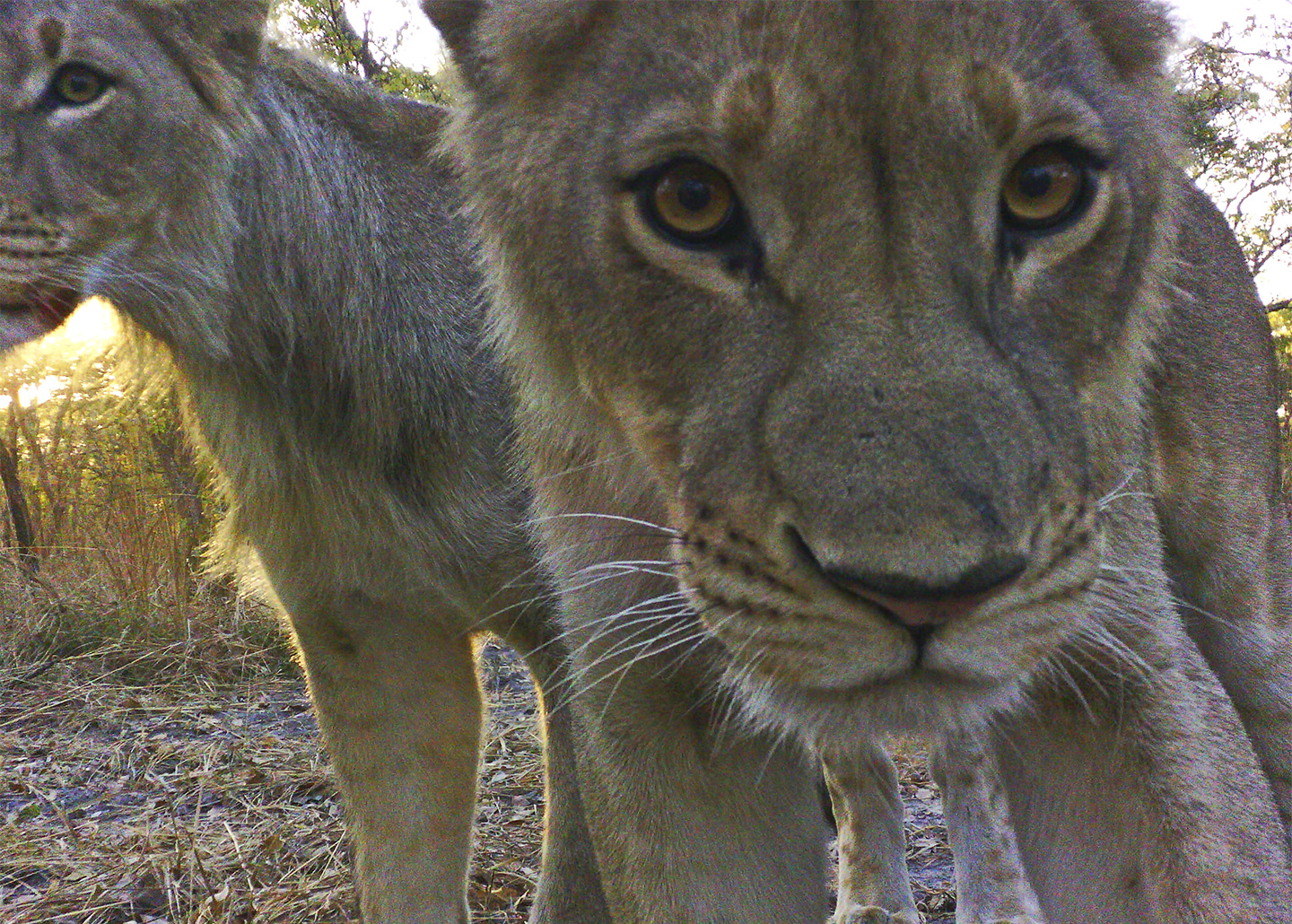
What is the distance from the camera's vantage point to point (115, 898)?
359cm

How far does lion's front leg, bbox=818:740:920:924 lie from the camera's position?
334cm

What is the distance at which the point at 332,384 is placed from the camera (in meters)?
3.14

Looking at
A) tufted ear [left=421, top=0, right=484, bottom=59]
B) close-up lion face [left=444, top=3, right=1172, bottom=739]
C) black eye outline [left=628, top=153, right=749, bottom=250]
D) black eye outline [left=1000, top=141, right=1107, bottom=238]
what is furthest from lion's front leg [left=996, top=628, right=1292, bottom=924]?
tufted ear [left=421, top=0, right=484, bottom=59]

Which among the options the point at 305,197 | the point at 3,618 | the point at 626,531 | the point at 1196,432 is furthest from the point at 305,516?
the point at 3,618

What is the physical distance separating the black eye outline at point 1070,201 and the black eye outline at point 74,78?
218cm

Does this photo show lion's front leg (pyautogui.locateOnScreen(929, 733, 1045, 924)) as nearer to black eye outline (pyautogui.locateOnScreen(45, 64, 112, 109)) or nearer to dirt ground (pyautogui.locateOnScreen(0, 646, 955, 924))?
dirt ground (pyautogui.locateOnScreen(0, 646, 955, 924))

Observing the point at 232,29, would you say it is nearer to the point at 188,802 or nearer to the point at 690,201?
the point at 690,201

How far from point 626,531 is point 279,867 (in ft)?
7.43

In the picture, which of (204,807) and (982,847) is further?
(204,807)

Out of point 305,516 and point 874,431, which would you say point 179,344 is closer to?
point 305,516

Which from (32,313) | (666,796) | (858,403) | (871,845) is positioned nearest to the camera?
(858,403)

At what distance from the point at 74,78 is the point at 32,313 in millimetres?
551

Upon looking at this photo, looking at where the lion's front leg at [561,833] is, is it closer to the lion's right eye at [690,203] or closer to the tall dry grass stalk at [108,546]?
the lion's right eye at [690,203]

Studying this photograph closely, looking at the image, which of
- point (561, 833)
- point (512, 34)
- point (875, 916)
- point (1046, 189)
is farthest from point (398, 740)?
point (1046, 189)
